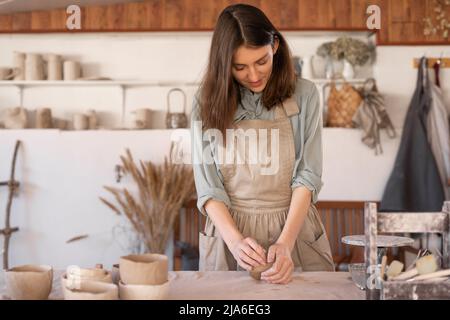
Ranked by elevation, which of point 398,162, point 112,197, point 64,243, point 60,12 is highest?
point 60,12

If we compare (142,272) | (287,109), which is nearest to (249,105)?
(287,109)

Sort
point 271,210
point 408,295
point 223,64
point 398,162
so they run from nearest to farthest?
point 408,295
point 223,64
point 271,210
point 398,162

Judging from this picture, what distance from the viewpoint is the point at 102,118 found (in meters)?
4.11

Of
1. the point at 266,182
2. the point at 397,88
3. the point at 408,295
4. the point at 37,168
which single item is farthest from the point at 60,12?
the point at 408,295

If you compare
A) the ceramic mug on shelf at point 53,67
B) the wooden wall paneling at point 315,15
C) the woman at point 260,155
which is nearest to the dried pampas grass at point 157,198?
the ceramic mug on shelf at point 53,67

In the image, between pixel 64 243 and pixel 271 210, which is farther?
pixel 64 243

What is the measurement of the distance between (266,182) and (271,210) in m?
0.09

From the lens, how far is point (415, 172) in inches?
149

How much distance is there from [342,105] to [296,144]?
2.20m

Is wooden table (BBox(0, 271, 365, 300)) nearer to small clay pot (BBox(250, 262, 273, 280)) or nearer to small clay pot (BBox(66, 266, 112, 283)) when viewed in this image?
small clay pot (BBox(250, 262, 273, 280))

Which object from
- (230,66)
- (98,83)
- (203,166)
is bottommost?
(203,166)

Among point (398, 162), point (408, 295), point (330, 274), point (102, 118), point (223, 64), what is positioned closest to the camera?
point (408, 295)

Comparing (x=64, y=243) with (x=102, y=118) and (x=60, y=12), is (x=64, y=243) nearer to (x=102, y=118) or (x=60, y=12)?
(x=102, y=118)

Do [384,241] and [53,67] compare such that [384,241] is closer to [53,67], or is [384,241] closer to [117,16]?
[117,16]
